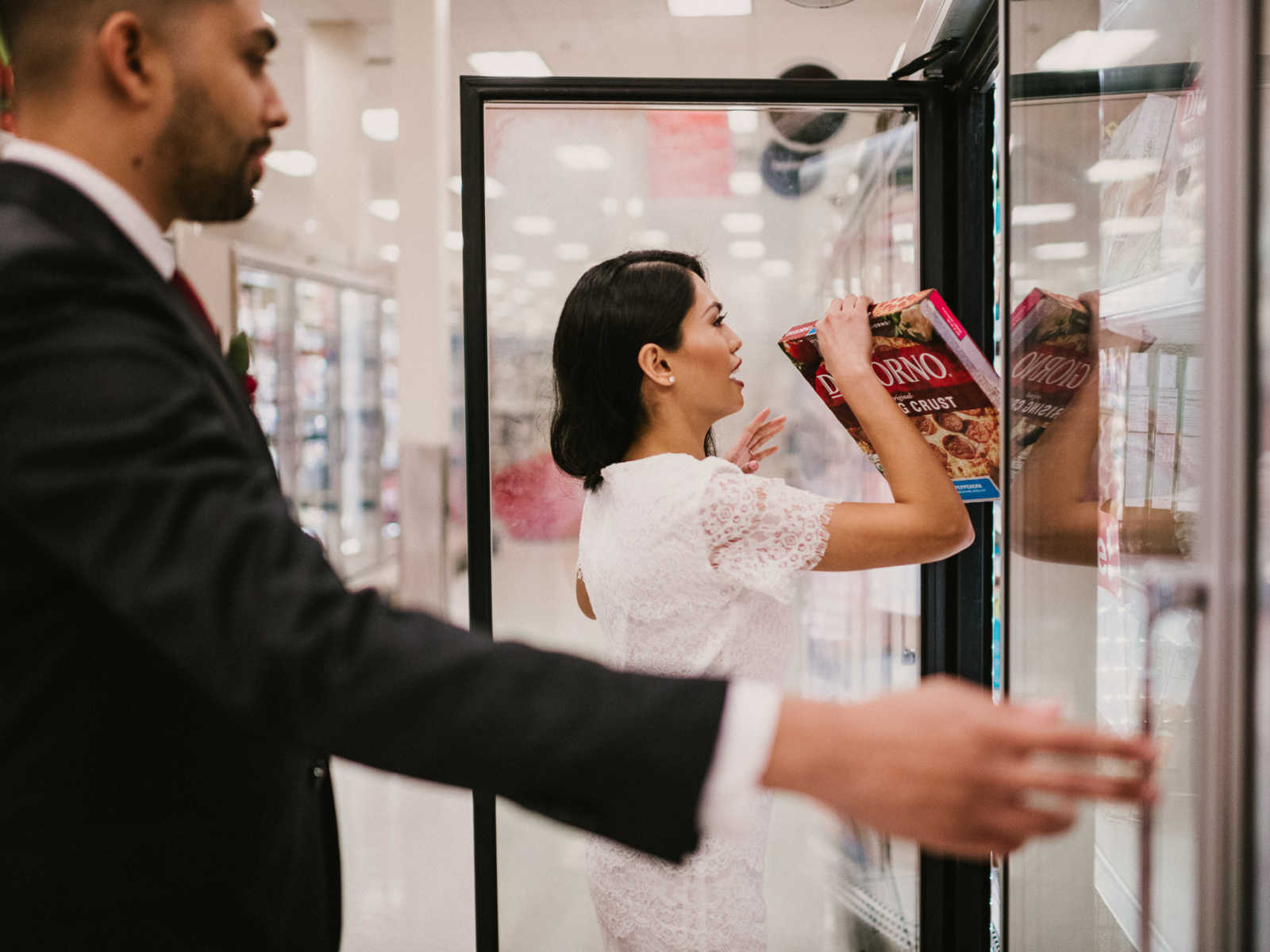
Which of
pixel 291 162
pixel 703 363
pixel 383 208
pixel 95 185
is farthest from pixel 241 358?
pixel 383 208

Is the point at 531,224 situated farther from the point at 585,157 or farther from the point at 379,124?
the point at 379,124

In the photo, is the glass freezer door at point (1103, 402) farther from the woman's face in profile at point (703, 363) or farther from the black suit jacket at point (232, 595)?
the black suit jacket at point (232, 595)

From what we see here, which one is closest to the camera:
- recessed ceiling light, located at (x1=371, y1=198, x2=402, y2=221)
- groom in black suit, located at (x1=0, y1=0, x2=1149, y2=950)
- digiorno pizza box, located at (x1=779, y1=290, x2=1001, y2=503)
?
groom in black suit, located at (x1=0, y1=0, x2=1149, y2=950)

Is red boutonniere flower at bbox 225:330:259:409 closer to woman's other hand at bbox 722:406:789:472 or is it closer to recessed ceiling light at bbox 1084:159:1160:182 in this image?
woman's other hand at bbox 722:406:789:472

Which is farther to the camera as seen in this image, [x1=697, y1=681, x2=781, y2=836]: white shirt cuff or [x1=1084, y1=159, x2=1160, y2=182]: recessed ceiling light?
[x1=1084, y1=159, x2=1160, y2=182]: recessed ceiling light

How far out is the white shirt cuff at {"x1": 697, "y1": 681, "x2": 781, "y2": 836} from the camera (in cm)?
53

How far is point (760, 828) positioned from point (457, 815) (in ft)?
7.46

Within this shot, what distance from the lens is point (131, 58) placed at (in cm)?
66

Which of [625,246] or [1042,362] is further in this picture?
[625,246]

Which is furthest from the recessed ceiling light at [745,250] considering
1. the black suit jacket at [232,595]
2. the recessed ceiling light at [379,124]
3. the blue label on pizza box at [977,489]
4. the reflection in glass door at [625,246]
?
the recessed ceiling light at [379,124]

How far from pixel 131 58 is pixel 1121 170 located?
1.35 meters

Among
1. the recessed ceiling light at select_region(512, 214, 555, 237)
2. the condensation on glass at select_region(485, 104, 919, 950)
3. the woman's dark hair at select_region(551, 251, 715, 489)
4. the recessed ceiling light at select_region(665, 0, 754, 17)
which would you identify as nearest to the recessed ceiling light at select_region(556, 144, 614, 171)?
the condensation on glass at select_region(485, 104, 919, 950)

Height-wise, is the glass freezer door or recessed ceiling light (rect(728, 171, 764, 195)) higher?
recessed ceiling light (rect(728, 171, 764, 195))

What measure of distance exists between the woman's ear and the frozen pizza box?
53cm
